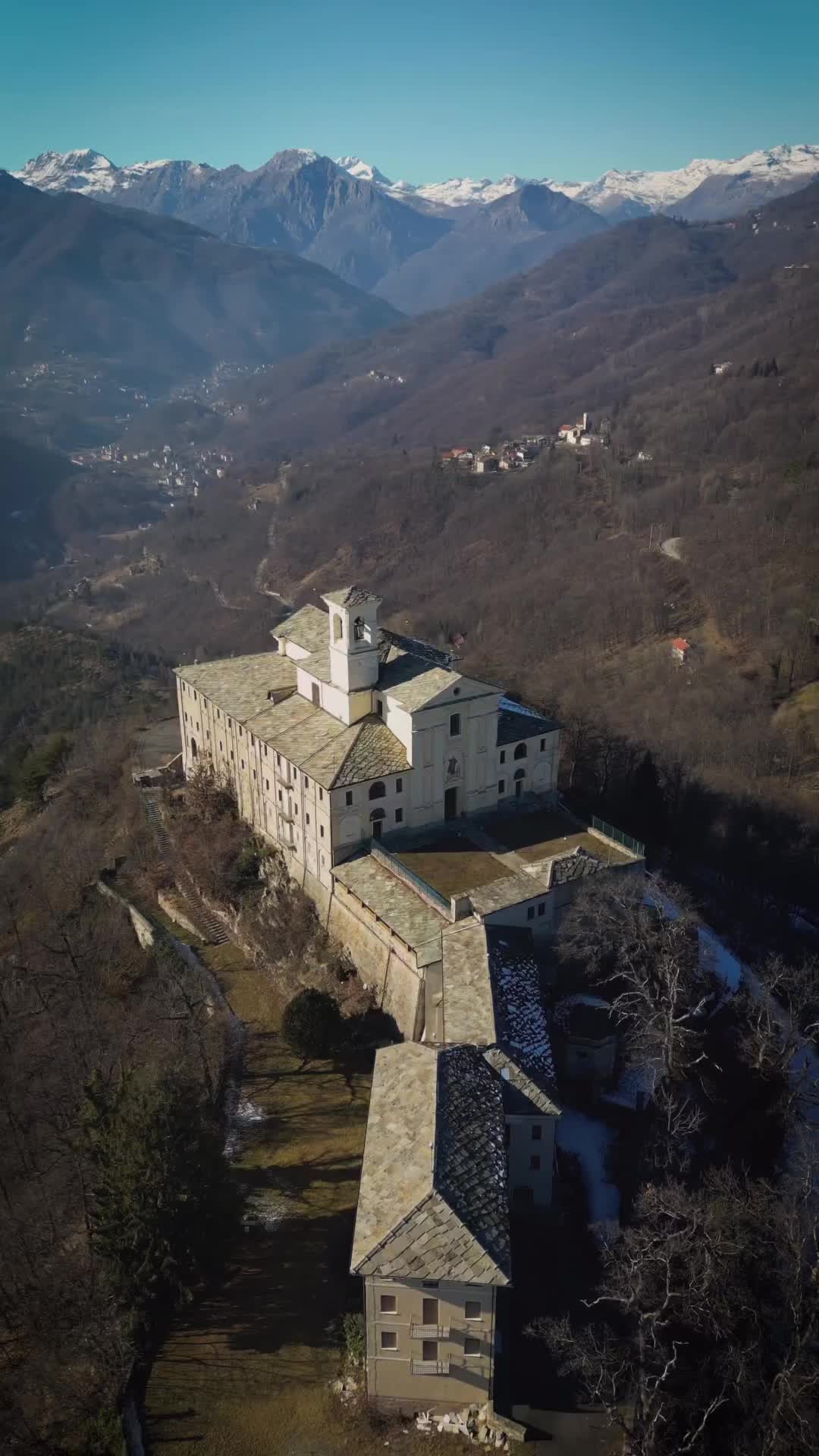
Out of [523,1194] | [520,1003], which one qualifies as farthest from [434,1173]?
[520,1003]

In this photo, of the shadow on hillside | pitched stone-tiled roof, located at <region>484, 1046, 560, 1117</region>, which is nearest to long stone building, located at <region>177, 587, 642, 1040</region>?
pitched stone-tiled roof, located at <region>484, 1046, 560, 1117</region>

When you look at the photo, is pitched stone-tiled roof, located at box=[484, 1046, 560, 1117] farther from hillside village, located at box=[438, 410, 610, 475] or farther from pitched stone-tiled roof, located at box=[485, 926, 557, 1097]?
hillside village, located at box=[438, 410, 610, 475]

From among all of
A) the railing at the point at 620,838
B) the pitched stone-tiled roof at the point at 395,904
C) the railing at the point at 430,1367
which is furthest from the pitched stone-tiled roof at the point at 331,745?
A: the railing at the point at 430,1367

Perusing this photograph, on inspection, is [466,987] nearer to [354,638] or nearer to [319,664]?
[354,638]

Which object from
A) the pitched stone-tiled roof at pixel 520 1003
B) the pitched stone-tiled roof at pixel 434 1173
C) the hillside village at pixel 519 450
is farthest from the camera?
the hillside village at pixel 519 450

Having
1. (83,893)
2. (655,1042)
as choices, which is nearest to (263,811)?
(83,893)

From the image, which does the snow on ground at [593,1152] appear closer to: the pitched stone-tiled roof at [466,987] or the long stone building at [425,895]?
the long stone building at [425,895]
